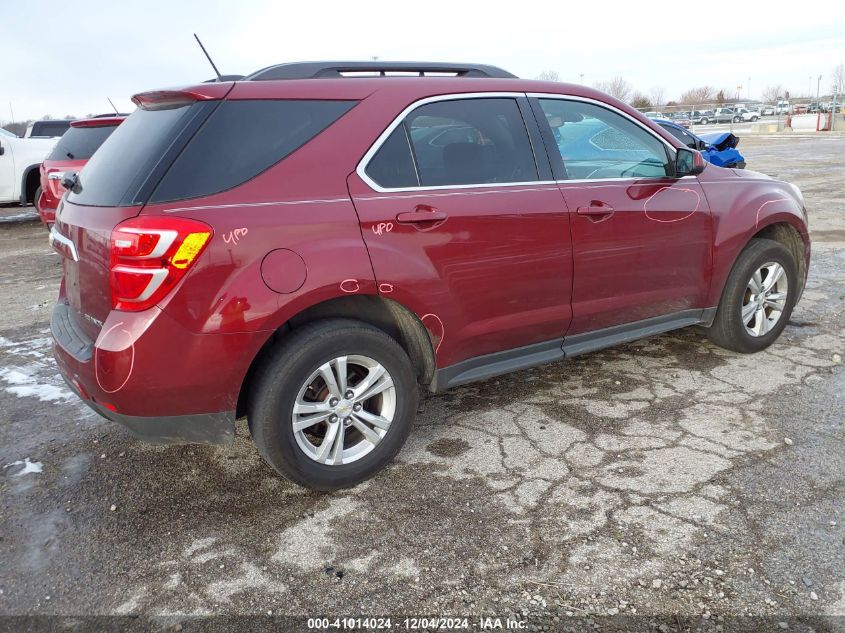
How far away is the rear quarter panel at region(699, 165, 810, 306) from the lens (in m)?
4.16

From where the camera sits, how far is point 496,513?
288cm

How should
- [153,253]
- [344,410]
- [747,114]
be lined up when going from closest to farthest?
[153,253] < [344,410] < [747,114]

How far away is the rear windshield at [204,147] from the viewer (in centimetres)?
269

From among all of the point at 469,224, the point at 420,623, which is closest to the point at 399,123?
the point at 469,224

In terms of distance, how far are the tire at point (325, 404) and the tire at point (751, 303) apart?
231 centimetres

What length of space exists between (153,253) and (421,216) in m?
1.11

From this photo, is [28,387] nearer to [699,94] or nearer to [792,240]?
[792,240]

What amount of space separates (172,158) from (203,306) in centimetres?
A: 59

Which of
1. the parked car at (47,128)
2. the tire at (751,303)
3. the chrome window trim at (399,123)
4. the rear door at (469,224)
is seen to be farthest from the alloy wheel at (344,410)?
the parked car at (47,128)

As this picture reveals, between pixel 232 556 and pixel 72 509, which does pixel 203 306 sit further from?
pixel 72 509

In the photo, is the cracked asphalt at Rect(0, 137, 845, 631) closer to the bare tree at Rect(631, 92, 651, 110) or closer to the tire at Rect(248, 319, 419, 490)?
the tire at Rect(248, 319, 419, 490)

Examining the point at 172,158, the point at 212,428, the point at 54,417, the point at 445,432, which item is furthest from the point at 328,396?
the point at 54,417

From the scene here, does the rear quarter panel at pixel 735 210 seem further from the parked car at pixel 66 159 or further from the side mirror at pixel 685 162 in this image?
the parked car at pixel 66 159

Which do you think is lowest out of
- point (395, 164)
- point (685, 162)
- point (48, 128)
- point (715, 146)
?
point (715, 146)
